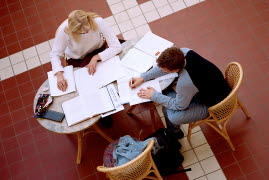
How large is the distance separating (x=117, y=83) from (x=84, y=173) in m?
1.29

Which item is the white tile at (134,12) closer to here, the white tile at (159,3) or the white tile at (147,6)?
the white tile at (147,6)

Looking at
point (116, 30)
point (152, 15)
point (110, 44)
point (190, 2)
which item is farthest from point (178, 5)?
point (110, 44)

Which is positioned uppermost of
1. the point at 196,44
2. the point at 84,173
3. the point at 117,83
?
the point at 117,83

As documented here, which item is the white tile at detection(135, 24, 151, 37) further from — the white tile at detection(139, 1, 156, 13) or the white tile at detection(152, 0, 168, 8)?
the white tile at detection(152, 0, 168, 8)

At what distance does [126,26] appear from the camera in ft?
14.5

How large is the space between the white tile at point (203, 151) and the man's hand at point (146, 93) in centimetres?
108

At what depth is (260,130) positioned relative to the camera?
11.2ft

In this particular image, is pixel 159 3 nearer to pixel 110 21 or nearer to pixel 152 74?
pixel 110 21

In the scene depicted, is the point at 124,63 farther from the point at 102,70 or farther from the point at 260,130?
the point at 260,130

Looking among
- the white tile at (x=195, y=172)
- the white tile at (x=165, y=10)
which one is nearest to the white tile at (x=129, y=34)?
the white tile at (x=165, y=10)

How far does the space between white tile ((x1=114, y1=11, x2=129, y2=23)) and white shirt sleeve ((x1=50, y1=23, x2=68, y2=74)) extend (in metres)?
1.45

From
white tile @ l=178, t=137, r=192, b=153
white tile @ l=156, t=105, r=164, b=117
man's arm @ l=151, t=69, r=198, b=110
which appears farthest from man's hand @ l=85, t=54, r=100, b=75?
white tile @ l=178, t=137, r=192, b=153

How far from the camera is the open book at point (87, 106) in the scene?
9.13ft

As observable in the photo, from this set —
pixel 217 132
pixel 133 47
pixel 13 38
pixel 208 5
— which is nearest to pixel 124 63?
pixel 133 47
